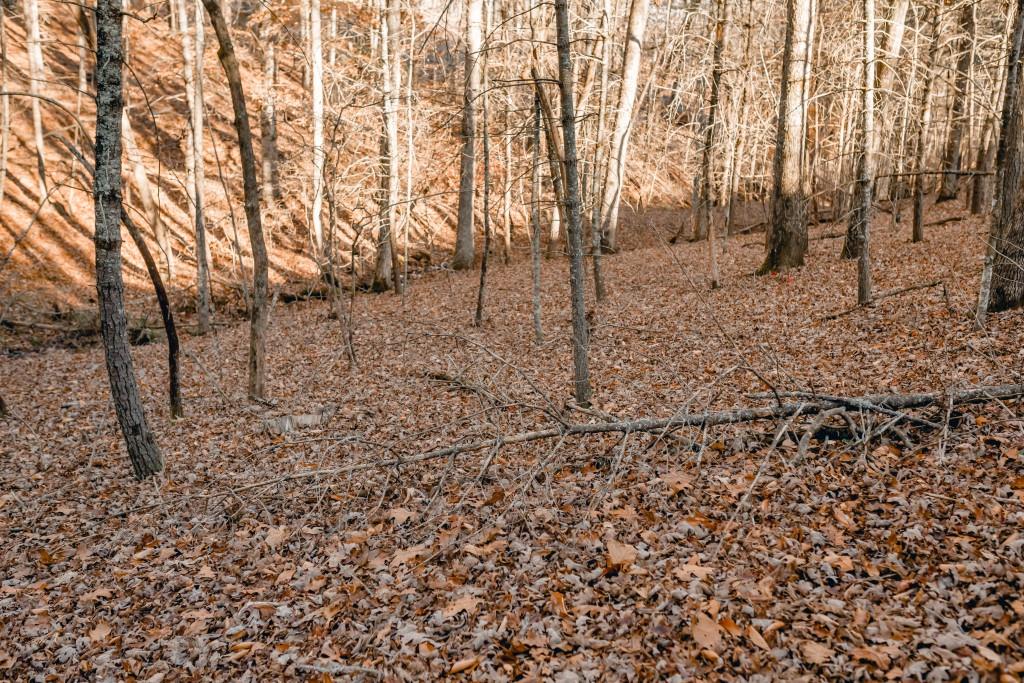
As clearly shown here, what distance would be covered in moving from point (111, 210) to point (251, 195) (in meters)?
2.40

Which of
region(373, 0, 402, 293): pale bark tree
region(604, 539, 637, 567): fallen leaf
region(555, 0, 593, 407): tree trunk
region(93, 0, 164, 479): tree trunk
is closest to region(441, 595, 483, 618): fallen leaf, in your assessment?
region(604, 539, 637, 567): fallen leaf

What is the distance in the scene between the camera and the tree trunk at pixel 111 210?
5848 mm

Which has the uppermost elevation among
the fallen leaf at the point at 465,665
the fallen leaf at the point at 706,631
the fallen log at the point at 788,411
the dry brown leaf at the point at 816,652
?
the fallen log at the point at 788,411

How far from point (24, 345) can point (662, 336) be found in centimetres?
1383

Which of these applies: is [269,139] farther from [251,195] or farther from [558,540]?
[558,540]

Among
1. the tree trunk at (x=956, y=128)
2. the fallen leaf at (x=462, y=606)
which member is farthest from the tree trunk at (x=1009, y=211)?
the tree trunk at (x=956, y=128)

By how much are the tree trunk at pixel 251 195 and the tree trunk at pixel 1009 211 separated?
332 inches

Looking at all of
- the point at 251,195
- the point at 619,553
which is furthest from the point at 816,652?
the point at 251,195

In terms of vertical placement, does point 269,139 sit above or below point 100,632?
above

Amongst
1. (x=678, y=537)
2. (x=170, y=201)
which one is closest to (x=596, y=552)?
(x=678, y=537)

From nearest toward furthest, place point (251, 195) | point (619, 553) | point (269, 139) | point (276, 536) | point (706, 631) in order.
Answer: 1. point (706, 631)
2. point (619, 553)
3. point (276, 536)
4. point (251, 195)
5. point (269, 139)

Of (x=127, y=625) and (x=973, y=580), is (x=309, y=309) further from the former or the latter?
(x=973, y=580)

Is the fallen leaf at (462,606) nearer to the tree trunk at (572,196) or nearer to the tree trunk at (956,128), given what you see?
the tree trunk at (572,196)

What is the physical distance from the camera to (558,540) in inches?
191
